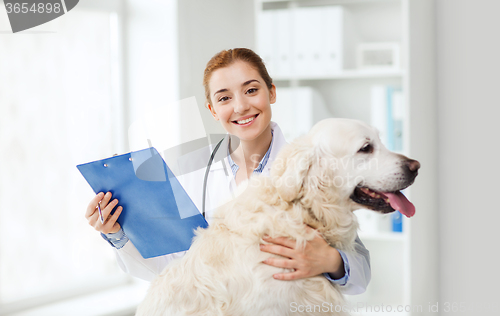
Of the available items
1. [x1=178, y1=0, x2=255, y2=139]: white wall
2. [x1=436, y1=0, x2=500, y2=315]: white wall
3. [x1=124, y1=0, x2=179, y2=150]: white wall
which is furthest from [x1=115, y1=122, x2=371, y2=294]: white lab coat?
[x1=436, y1=0, x2=500, y2=315]: white wall

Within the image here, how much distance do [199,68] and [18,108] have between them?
101 centimetres

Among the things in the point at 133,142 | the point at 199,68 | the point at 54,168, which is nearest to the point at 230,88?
the point at 133,142

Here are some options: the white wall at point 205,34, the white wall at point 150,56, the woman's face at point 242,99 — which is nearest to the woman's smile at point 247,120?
the woman's face at point 242,99

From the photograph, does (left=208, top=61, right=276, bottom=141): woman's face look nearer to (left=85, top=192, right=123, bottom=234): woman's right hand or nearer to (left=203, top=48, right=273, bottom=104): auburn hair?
(left=203, top=48, right=273, bottom=104): auburn hair

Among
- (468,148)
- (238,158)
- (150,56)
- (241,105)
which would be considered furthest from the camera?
(150,56)

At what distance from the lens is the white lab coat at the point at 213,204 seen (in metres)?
1.10

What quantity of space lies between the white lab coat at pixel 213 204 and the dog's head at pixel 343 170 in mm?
167

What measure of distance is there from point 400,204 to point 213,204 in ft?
1.91

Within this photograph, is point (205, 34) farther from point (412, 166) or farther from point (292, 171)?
point (412, 166)

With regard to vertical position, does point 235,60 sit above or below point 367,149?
above

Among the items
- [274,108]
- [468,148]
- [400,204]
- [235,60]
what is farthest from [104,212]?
[468,148]

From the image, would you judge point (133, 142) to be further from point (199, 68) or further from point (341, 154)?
point (199, 68)

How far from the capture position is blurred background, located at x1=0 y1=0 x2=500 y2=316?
206 cm

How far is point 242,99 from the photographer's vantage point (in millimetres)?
1311
